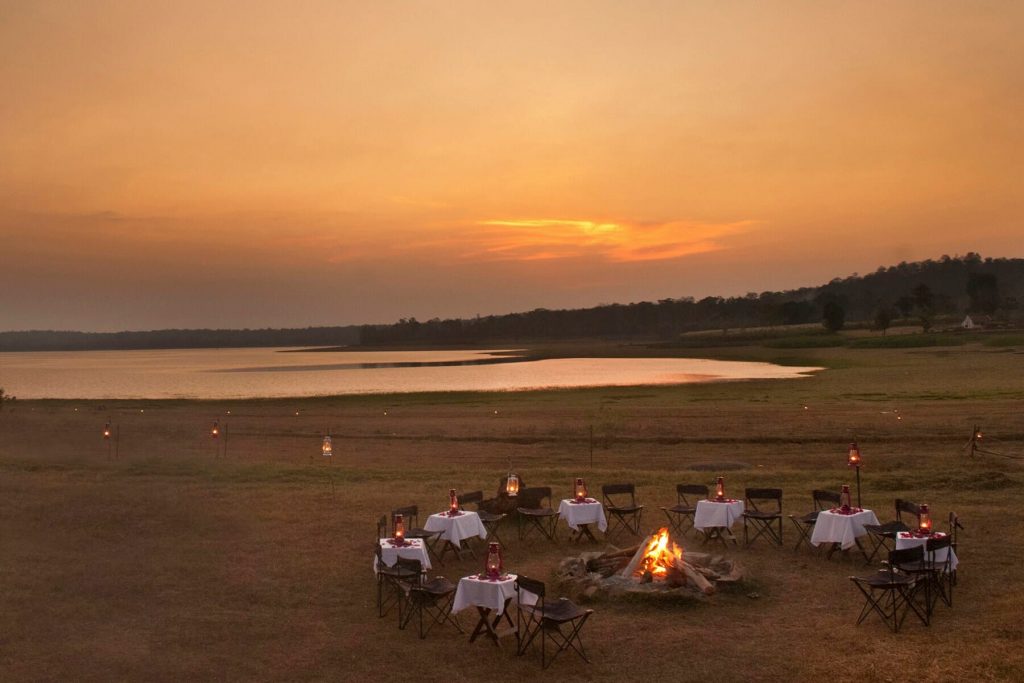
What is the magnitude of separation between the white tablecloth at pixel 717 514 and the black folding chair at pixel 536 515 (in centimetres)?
243

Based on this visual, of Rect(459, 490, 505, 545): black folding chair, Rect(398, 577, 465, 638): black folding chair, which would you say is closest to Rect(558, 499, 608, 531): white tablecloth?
Rect(459, 490, 505, 545): black folding chair

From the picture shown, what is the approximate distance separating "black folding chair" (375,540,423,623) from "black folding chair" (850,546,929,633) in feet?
17.3

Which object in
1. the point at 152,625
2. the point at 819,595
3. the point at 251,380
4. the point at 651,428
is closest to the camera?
the point at 152,625

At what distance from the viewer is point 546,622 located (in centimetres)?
902

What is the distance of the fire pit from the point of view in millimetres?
11008

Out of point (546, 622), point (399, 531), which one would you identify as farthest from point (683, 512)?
point (546, 622)

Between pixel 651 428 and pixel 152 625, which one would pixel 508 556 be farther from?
pixel 651 428

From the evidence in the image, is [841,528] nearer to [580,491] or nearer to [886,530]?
[886,530]

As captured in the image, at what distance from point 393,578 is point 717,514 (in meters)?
5.71

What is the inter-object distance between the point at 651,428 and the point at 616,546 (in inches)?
737

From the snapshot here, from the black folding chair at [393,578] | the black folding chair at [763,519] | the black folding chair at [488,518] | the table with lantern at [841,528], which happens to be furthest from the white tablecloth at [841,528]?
the black folding chair at [393,578]

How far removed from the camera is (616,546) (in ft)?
46.2

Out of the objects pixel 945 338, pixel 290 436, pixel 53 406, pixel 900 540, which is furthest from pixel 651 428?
pixel 945 338

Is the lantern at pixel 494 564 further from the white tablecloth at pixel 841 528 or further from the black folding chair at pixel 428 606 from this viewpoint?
the white tablecloth at pixel 841 528
